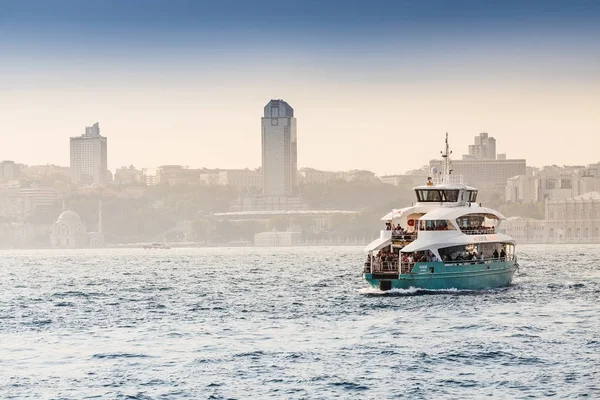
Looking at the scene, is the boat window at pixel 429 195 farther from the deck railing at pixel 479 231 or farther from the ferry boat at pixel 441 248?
the deck railing at pixel 479 231

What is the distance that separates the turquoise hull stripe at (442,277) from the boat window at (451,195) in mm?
5709

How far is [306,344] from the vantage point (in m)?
58.4

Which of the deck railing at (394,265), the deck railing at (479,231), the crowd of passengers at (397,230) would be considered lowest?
the deck railing at (394,265)


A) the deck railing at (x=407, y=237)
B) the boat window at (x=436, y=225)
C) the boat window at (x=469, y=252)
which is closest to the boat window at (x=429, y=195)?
the boat window at (x=469, y=252)

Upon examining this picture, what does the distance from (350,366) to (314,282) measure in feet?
182

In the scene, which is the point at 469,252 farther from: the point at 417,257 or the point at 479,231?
the point at 417,257

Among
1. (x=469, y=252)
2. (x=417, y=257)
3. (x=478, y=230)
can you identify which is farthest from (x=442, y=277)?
(x=478, y=230)

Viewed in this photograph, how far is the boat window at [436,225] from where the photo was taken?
284ft

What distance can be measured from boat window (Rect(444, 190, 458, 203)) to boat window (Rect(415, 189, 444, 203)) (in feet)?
1.16

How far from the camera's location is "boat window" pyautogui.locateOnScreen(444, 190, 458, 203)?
9194 centimetres

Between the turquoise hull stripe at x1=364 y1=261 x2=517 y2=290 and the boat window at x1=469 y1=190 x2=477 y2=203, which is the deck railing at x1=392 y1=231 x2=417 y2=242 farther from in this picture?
the boat window at x1=469 y1=190 x2=477 y2=203

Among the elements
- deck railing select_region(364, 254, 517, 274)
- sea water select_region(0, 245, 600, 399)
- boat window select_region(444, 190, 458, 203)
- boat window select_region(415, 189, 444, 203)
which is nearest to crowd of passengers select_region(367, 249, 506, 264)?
deck railing select_region(364, 254, 517, 274)

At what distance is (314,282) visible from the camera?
107250 millimetres

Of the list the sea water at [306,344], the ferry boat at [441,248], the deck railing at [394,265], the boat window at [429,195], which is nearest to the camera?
the sea water at [306,344]
